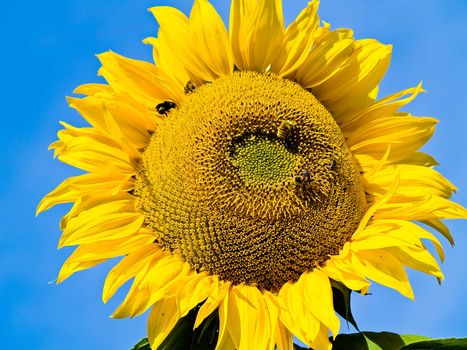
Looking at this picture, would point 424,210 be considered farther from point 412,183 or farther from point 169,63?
point 169,63

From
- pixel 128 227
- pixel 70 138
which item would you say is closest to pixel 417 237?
pixel 128 227

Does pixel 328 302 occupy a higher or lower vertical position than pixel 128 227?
lower

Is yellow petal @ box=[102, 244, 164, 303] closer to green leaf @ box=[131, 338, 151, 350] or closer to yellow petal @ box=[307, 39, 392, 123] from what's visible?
green leaf @ box=[131, 338, 151, 350]

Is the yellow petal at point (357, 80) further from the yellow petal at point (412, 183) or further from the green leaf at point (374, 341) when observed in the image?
the green leaf at point (374, 341)

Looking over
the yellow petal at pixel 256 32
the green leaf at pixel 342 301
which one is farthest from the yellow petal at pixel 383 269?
the yellow petal at pixel 256 32

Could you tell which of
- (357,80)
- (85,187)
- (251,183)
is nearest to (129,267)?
(85,187)

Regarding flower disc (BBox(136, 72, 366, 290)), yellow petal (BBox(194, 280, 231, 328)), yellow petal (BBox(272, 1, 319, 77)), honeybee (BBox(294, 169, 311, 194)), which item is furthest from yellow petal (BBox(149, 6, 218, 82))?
yellow petal (BBox(194, 280, 231, 328))

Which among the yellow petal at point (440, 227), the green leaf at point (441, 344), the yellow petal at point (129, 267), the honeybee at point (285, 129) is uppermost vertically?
the honeybee at point (285, 129)

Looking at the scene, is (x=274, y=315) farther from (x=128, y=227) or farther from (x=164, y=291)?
(x=128, y=227)
